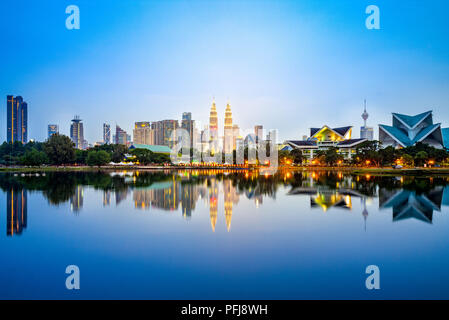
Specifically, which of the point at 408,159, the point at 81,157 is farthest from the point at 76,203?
the point at 81,157

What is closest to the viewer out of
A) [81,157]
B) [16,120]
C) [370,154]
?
[370,154]

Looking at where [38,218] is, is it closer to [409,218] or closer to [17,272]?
[17,272]

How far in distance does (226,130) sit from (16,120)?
131 meters

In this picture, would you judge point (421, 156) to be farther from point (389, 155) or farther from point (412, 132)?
point (412, 132)

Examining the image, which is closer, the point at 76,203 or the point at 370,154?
the point at 76,203

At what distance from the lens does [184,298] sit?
A: 459 centimetres

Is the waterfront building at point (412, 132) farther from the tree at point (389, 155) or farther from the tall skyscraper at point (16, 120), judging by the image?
the tall skyscraper at point (16, 120)

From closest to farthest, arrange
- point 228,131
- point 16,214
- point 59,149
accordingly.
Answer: point 16,214, point 59,149, point 228,131

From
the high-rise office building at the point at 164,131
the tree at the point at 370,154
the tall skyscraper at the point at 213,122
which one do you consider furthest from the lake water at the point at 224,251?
the high-rise office building at the point at 164,131

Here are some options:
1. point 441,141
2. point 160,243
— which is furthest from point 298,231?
point 441,141

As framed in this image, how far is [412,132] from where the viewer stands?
61750mm

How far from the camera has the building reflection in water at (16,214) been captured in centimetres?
856

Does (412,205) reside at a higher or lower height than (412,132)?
lower

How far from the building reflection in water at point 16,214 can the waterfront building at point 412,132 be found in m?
66.5
